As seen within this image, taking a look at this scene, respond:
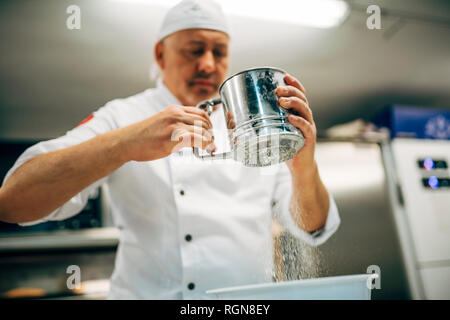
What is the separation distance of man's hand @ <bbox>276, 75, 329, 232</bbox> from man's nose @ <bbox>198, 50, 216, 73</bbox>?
25 cm

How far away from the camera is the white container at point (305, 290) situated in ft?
1.26

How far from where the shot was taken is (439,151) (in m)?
2.16

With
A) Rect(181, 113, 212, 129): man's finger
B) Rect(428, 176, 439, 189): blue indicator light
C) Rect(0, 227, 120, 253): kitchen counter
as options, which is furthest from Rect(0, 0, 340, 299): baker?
Rect(428, 176, 439, 189): blue indicator light

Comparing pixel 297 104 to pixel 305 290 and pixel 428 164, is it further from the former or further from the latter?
pixel 428 164

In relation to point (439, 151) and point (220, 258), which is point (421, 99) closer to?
point (439, 151)

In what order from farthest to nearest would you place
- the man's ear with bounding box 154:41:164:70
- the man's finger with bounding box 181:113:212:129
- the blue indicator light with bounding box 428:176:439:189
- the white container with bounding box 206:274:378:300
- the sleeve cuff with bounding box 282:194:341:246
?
the blue indicator light with bounding box 428:176:439:189
the man's ear with bounding box 154:41:164:70
the sleeve cuff with bounding box 282:194:341:246
the man's finger with bounding box 181:113:212:129
the white container with bounding box 206:274:378:300

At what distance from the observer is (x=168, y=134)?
0.52 meters

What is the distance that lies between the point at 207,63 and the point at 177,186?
0.94 feet

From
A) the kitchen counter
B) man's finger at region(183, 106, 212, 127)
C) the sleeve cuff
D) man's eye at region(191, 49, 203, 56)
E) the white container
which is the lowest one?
the white container

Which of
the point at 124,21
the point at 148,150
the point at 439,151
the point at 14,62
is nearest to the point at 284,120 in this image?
the point at 148,150

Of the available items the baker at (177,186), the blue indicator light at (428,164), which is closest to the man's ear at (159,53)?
the baker at (177,186)

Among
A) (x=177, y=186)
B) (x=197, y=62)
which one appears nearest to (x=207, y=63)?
(x=197, y=62)

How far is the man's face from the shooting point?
2.28ft

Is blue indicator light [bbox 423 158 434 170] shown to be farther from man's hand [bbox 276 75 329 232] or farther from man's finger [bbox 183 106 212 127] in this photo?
man's finger [bbox 183 106 212 127]
